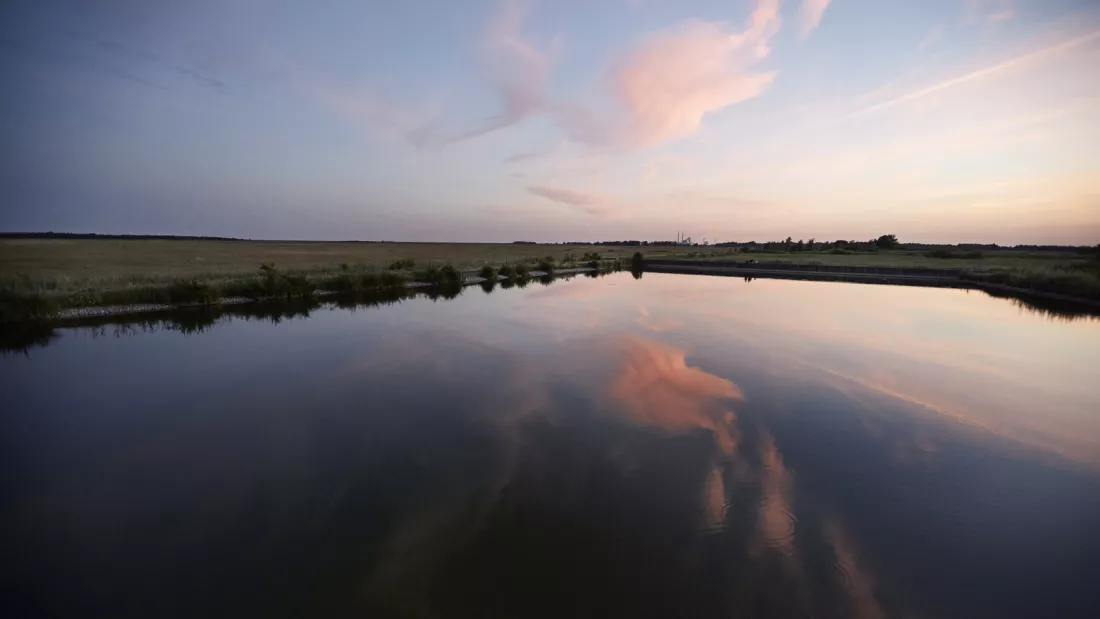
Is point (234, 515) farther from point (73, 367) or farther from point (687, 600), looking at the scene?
point (73, 367)

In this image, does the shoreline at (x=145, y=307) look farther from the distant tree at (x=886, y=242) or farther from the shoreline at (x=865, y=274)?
the distant tree at (x=886, y=242)

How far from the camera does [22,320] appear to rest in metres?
13.1

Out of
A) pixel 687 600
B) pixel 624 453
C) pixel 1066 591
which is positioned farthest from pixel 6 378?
pixel 1066 591

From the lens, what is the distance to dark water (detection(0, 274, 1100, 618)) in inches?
139

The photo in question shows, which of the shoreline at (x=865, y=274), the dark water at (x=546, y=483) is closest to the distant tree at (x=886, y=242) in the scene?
the shoreline at (x=865, y=274)

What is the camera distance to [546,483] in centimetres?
513

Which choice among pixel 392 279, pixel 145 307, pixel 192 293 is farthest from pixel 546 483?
pixel 392 279

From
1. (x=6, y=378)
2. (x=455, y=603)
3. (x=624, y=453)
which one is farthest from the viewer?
(x=6, y=378)

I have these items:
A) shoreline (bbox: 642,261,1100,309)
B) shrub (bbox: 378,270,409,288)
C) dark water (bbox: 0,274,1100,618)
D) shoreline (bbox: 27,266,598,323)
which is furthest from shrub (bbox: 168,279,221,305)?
shoreline (bbox: 642,261,1100,309)

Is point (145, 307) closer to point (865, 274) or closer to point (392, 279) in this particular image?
point (392, 279)

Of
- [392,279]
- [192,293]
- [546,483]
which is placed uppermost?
[192,293]

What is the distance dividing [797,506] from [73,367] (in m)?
14.3

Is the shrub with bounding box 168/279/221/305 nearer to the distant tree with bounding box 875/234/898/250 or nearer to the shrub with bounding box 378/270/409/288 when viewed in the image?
the shrub with bounding box 378/270/409/288

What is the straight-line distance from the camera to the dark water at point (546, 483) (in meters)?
3.52
